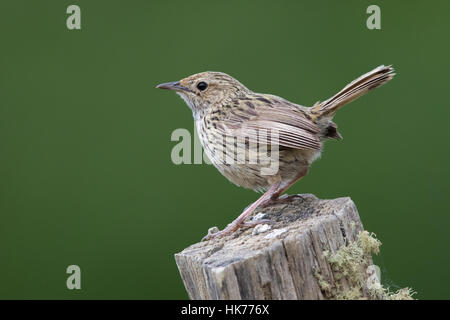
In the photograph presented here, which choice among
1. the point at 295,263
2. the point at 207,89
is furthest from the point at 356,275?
the point at 207,89

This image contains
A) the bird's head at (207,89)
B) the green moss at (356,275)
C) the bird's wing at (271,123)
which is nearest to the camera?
the green moss at (356,275)

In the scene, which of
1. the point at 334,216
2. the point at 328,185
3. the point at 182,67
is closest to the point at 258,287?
the point at 334,216

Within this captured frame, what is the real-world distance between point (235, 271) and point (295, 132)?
5.36 feet

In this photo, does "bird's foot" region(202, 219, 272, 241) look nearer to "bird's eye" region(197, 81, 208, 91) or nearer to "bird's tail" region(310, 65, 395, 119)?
"bird's tail" region(310, 65, 395, 119)

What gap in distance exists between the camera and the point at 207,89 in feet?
15.8

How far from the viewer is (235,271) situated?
2775mm

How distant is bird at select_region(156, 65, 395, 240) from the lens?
417 cm

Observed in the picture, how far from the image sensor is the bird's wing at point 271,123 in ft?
13.5

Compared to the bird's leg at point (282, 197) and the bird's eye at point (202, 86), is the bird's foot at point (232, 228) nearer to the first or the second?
the bird's leg at point (282, 197)

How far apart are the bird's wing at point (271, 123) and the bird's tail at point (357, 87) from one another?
0.15 m

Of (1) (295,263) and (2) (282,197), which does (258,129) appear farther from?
(1) (295,263)

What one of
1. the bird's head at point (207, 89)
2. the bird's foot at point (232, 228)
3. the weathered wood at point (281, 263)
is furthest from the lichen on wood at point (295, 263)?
the bird's head at point (207, 89)

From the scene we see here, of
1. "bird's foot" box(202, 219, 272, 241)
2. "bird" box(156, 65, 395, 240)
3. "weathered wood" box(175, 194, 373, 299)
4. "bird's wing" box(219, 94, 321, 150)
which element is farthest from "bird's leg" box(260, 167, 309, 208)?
"weathered wood" box(175, 194, 373, 299)

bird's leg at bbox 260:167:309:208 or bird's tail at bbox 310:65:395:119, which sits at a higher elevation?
bird's tail at bbox 310:65:395:119
